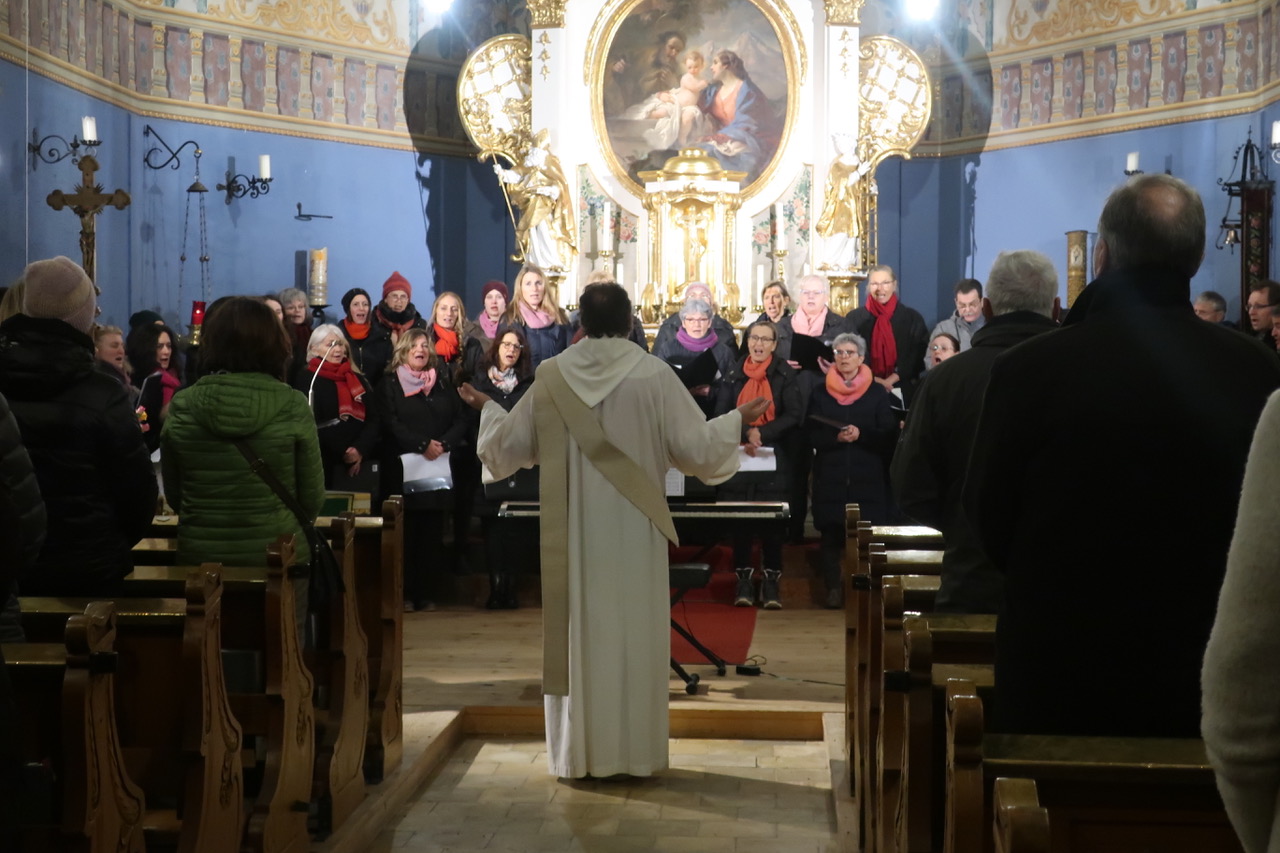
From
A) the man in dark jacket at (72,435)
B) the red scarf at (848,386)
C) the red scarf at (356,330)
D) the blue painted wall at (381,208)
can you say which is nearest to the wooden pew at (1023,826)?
the man in dark jacket at (72,435)

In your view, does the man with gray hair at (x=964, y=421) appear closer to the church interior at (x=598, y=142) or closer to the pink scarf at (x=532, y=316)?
the pink scarf at (x=532, y=316)

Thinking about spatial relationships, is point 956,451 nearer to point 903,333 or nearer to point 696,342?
point 696,342

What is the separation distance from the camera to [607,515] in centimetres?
509

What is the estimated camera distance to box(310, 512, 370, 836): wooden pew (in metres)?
4.42

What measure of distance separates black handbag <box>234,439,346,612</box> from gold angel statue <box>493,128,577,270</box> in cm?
820

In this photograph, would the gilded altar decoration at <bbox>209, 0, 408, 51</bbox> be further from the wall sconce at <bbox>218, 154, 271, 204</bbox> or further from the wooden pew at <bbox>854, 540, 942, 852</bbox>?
the wooden pew at <bbox>854, 540, 942, 852</bbox>

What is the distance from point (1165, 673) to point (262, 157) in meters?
10.4

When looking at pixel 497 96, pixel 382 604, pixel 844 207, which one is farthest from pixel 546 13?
pixel 382 604

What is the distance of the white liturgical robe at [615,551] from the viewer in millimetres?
5082

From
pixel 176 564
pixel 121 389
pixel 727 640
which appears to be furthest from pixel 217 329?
pixel 727 640

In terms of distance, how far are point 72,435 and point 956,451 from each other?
2.19 meters

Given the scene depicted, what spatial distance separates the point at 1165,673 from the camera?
8.10ft

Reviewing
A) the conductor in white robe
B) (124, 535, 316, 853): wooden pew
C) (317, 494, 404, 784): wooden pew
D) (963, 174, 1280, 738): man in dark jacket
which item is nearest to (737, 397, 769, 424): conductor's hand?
the conductor in white robe

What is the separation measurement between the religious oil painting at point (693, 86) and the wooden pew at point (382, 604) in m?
8.16
